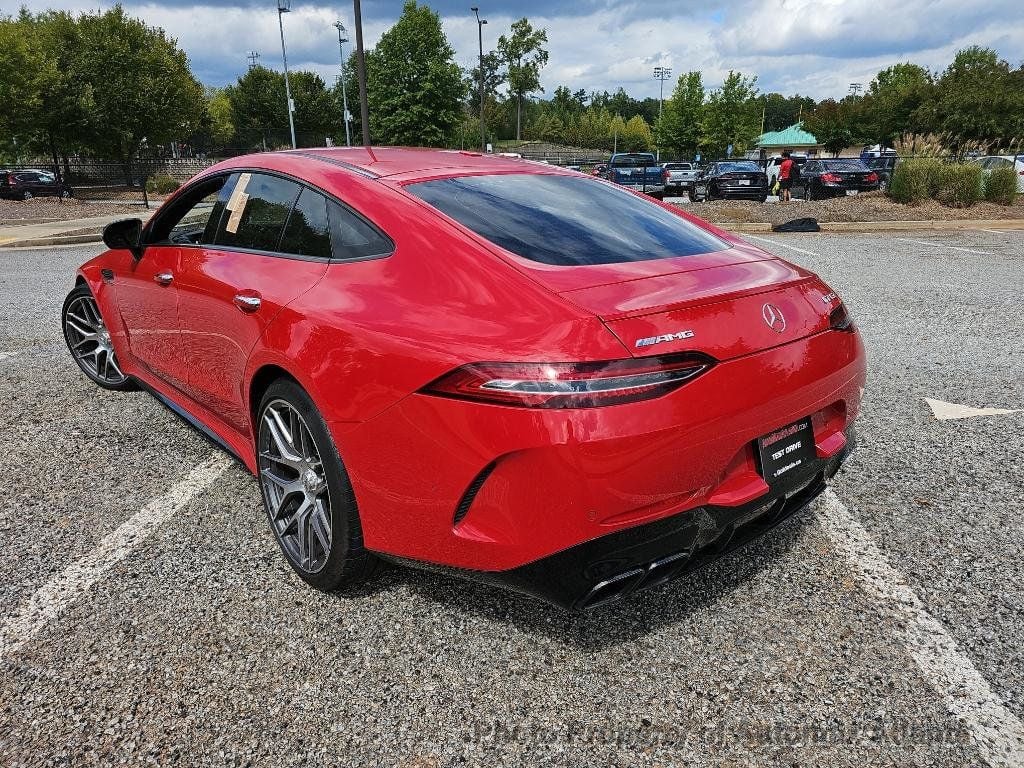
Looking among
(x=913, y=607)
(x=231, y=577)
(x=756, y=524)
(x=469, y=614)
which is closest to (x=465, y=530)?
(x=469, y=614)

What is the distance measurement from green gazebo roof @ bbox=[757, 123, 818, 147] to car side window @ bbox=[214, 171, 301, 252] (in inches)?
3833

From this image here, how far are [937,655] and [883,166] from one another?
84.8 feet

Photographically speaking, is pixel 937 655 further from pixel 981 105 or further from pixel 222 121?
pixel 222 121

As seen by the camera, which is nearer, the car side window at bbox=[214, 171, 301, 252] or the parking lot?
the parking lot

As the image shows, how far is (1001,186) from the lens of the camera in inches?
769

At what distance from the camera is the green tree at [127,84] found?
32062mm

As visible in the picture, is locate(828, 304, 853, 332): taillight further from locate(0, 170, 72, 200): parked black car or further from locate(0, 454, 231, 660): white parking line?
locate(0, 170, 72, 200): parked black car

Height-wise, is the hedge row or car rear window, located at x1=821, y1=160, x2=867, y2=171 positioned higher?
car rear window, located at x1=821, y1=160, x2=867, y2=171

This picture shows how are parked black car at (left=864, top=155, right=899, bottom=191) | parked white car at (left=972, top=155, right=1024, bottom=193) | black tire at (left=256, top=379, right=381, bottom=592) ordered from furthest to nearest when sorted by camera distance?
parked black car at (left=864, top=155, right=899, bottom=191), parked white car at (left=972, top=155, right=1024, bottom=193), black tire at (left=256, top=379, right=381, bottom=592)

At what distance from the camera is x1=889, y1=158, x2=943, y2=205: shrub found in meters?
19.3

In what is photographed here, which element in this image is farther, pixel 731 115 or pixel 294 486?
pixel 731 115

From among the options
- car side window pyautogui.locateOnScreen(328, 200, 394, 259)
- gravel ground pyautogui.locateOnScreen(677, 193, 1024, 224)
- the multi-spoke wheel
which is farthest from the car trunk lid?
gravel ground pyautogui.locateOnScreen(677, 193, 1024, 224)

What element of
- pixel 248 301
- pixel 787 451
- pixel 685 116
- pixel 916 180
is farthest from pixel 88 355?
pixel 685 116

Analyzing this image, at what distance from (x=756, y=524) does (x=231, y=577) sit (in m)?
1.89
